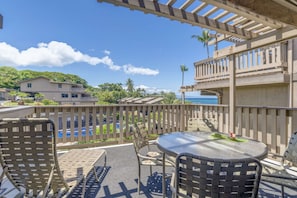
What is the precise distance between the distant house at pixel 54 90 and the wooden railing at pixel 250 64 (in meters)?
21.8

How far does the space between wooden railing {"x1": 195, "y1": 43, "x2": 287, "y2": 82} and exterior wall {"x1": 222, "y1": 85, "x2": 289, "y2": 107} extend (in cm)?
78

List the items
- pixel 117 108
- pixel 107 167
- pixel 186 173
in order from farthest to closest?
pixel 117 108 → pixel 107 167 → pixel 186 173

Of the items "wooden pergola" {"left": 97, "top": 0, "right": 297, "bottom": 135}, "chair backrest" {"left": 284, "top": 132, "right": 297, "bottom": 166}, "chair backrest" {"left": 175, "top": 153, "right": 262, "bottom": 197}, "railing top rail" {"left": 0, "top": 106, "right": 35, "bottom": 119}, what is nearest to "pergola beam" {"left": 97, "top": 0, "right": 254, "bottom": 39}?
"wooden pergola" {"left": 97, "top": 0, "right": 297, "bottom": 135}

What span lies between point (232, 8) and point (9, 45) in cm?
6180

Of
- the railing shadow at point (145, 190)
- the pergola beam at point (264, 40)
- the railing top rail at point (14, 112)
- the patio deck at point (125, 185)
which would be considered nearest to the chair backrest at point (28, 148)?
the patio deck at point (125, 185)

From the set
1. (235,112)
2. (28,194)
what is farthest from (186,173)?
(235,112)

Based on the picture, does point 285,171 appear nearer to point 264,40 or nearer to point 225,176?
point 225,176

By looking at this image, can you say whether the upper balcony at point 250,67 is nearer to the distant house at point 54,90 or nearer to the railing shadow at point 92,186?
the railing shadow at point 92,186

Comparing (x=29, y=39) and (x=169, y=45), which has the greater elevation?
(x=29, y=39)

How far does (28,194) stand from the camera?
6.12 feet

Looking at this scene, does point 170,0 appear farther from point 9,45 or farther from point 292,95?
point 9,45

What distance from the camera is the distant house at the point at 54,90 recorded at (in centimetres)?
2775

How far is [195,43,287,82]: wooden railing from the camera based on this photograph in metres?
5.02

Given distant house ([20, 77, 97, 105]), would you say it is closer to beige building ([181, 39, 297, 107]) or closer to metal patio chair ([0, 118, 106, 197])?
beige building ([181, 39, 297, 107])
